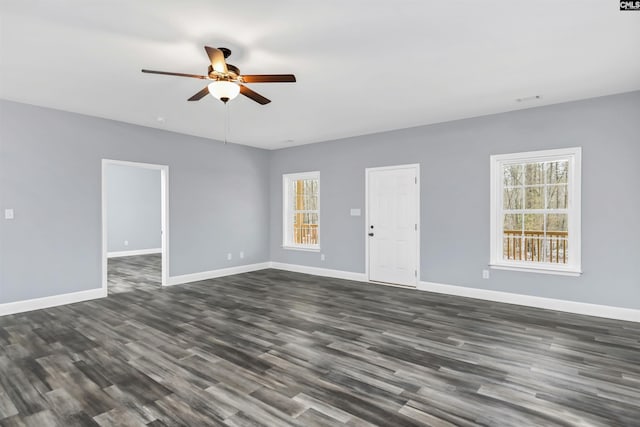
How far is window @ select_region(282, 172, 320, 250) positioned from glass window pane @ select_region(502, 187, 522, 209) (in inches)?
135

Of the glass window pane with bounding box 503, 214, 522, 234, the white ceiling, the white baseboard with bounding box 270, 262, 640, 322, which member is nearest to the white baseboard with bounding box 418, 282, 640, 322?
the white baseboard with bounding box 270, 262, 640, 322

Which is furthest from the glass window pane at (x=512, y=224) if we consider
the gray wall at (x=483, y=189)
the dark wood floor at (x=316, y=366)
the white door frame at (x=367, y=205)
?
the white door frame at (x=367, y=205)

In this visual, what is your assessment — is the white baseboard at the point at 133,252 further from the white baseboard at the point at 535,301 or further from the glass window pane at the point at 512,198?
the glass window pane at the point at 512,198

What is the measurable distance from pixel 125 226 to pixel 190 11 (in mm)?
8944

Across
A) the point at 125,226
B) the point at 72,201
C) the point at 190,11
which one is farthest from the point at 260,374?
the point at 125,226

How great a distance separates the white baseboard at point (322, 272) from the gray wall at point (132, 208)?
4.82 metres

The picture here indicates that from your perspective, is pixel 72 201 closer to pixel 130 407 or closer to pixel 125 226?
pixel 130 407

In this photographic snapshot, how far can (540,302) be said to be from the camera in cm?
452

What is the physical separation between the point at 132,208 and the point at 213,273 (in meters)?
4.99

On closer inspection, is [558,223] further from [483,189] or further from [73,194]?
[73,194]

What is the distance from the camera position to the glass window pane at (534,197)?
465 cm

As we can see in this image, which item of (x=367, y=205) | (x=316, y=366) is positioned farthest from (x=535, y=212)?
(x=316, y=366)

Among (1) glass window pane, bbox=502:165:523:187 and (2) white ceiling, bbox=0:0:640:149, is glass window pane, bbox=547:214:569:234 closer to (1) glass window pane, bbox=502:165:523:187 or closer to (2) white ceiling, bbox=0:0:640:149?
(1) glass window pane, bbox=502:165:523:187

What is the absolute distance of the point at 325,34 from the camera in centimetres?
270
